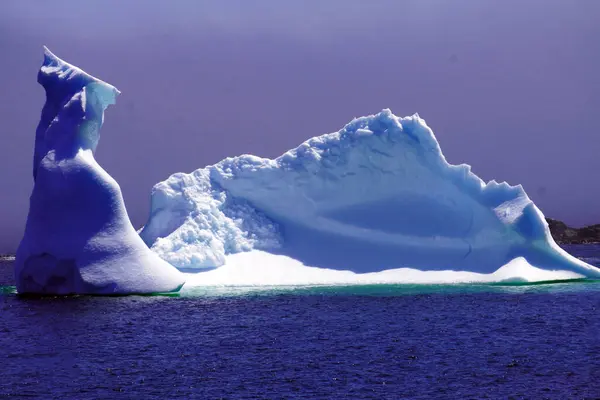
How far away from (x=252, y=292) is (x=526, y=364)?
11.6 metres

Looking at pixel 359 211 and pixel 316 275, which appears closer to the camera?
pixel 316 275

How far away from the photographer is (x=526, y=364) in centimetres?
1348

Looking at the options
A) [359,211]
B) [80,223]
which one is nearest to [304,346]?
[80,223]

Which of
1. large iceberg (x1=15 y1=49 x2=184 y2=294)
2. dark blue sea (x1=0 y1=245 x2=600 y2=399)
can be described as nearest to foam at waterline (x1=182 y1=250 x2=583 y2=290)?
dark blue sea (x1=0 y1=245 x2=600 y2=399)

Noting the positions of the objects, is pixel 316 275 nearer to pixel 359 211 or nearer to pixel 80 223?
pixel 359 211

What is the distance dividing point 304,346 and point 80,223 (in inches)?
396

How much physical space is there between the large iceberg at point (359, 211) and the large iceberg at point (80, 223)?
299 cm

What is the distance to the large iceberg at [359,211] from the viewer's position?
26.0 meters

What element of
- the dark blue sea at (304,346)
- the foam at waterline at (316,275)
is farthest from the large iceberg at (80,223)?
the foam at waterline at (316,275)

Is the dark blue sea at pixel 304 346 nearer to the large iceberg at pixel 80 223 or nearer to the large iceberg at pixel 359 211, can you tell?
the large iceberg at pixel 80 223

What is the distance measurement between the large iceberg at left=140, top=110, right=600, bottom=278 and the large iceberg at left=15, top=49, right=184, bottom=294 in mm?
2991

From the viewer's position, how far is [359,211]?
2834cm

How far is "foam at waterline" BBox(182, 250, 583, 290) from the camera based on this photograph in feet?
84.5

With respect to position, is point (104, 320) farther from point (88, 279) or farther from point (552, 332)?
Result: point (552, 332)
